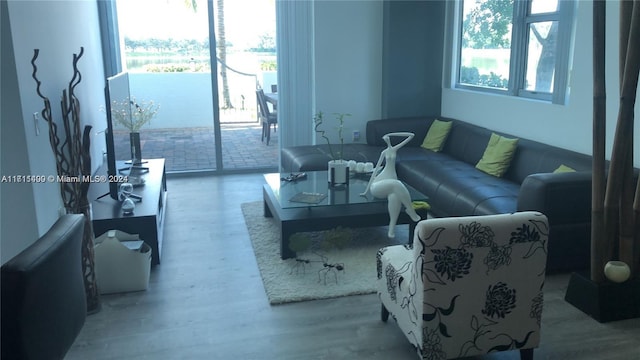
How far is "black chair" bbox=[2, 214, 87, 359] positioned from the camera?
1399mm

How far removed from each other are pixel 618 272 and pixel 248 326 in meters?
2.04

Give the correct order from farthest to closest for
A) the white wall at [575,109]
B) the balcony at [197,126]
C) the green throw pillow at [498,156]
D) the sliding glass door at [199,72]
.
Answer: the balcony at [197,126]
the sliding glass door at [199,72]
the green throw pillow at [498,156]
the white wall at [575,109]

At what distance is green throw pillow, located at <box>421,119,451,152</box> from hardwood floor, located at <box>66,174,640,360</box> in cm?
233

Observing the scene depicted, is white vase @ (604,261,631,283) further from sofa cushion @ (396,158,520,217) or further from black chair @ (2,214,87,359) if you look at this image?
black chair @ (2,214,87,359)

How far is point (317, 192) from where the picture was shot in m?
3.96

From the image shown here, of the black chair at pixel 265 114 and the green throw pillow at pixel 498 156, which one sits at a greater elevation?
the black chair at pixel 265 114

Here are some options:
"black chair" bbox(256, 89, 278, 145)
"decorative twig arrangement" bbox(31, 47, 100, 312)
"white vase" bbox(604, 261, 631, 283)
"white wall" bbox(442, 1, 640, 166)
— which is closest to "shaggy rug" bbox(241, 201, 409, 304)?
"decorative twig arrangement" bbox(31, 47, 100, 312)

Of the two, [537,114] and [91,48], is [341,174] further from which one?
[91,48]

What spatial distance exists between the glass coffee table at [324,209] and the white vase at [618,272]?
133cm

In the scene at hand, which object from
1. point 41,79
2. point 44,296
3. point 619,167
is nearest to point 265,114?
point 41,79

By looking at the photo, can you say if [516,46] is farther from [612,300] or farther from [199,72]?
[199,72]

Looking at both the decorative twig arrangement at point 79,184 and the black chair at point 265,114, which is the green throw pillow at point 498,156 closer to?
the black chair at point 265,114

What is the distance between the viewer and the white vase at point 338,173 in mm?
4117

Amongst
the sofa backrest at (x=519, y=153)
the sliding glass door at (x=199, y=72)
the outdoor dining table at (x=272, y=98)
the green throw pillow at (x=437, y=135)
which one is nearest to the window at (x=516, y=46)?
the sofa backrest at (x=519, y=153)
